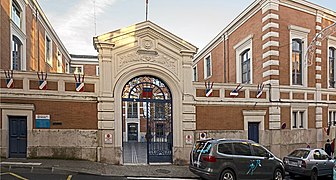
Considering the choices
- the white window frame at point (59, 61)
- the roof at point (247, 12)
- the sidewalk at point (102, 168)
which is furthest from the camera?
the white window frame at point (59, 61)

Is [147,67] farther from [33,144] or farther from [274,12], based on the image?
[274,12]

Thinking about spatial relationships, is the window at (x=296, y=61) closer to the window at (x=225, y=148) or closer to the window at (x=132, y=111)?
the window at (x=225, y=148)

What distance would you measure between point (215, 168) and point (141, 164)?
17.3ft

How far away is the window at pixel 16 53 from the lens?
17125mm

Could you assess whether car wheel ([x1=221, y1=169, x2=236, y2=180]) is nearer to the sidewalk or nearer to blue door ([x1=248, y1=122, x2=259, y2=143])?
the sidewalk

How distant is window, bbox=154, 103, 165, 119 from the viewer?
1430cm

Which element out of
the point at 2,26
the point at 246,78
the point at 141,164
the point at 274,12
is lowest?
the point at 141,164

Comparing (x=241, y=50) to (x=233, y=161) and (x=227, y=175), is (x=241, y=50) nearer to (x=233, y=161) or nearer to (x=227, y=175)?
(x=233, y=161)

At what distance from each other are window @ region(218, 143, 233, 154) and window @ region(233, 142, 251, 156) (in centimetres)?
24

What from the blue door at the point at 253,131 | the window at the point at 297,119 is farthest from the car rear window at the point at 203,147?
the window at the point at 297,119

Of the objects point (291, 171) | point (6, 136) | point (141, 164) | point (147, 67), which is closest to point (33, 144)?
point (6, 136)

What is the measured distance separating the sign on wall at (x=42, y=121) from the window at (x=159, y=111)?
5.50 m

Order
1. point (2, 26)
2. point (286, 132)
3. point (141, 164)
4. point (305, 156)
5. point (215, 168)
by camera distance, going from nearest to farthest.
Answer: point (215, 168)
point (305, 156)
point (141, 164)
point (2, 26)
point (286, 132)

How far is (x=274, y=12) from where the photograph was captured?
16.6 meters
